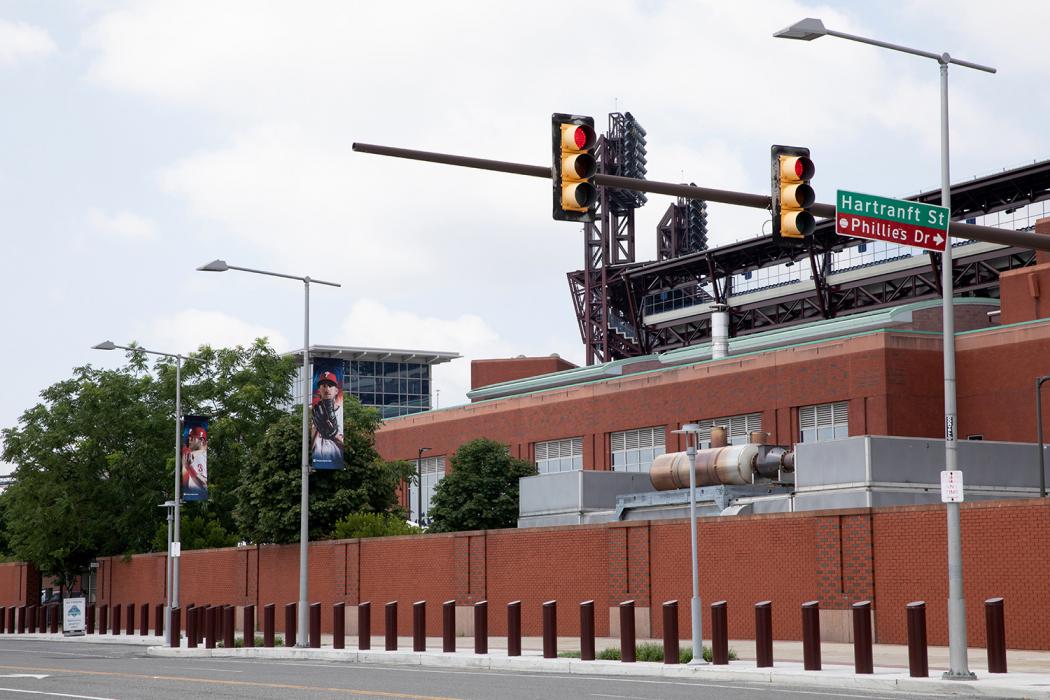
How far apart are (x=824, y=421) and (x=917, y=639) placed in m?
33.6

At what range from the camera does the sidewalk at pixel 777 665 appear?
64.0ft

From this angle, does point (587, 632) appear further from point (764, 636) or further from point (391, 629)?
point (391, 629)

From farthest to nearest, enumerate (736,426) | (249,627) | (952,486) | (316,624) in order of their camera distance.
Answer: (736,426) < (249,627) < (316,624) < (952,486)

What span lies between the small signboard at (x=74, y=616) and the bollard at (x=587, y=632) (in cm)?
3311

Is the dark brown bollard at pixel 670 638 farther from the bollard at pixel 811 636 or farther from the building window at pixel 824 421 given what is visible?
the building window at pixel 824 421

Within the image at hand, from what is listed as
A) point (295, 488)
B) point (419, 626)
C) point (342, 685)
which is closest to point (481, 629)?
point (419, 626)

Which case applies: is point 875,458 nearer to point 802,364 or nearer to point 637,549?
point 637,549

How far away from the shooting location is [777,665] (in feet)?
80.2

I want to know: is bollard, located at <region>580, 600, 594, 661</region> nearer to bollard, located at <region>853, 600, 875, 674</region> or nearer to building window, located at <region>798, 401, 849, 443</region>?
bollard, located at <region>853, 600, 875, 674</region>

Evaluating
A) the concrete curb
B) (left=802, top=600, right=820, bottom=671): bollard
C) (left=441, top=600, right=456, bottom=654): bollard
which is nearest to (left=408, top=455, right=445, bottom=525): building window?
the concrete curb

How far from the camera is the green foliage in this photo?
166 ft

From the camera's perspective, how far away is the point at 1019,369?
5003 centimetres

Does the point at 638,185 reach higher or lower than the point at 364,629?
higher

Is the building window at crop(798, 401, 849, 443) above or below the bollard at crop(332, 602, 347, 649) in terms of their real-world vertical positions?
above
